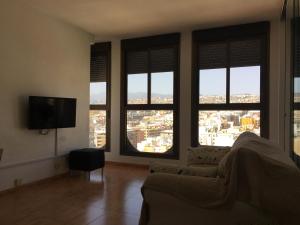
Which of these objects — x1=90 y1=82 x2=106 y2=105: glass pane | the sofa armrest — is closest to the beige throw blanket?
the sofa armrest

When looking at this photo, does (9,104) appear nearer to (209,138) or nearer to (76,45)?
(76,45)

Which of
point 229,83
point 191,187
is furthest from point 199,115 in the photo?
point 191,187

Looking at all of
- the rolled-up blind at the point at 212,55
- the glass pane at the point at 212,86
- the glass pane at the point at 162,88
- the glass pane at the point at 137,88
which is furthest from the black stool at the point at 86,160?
the rolled-up blind at the point at 212,55

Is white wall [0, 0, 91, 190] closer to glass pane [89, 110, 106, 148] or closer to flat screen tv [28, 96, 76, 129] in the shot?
flat screen tv [28, 96, 76, 129]

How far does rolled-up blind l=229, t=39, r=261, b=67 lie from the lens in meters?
4.95

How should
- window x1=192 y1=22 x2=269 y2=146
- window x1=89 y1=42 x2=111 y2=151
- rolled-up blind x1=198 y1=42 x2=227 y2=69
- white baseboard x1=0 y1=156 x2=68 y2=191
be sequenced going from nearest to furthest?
1. white baseboard x1=0 y1=156 x2=68 y2=191
2. window x1=192 y1=22 x2=269 y2=146
3. rolled-up blind x1=198 y1=42 x2=227 y2=69
4. window x1=89 y1=42 x2=111 y2=151

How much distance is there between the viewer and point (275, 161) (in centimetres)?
180

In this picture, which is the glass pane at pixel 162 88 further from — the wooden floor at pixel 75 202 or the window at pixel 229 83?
the wooden floor at pixel 75 202

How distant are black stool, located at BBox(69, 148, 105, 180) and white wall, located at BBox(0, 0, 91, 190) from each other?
0.74 ft

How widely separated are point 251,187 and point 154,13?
350cm

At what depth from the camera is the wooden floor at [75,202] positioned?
9.66 ft

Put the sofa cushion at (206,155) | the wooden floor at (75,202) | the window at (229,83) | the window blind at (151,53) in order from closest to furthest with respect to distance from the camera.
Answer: the wooden floor at (75,202) < the sofa cushion at (206,155) < the window at (229,83) < the window blind at (151,53)

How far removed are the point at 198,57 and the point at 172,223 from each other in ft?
13.1

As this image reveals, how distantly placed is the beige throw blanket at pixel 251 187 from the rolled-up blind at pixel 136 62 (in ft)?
13.6
